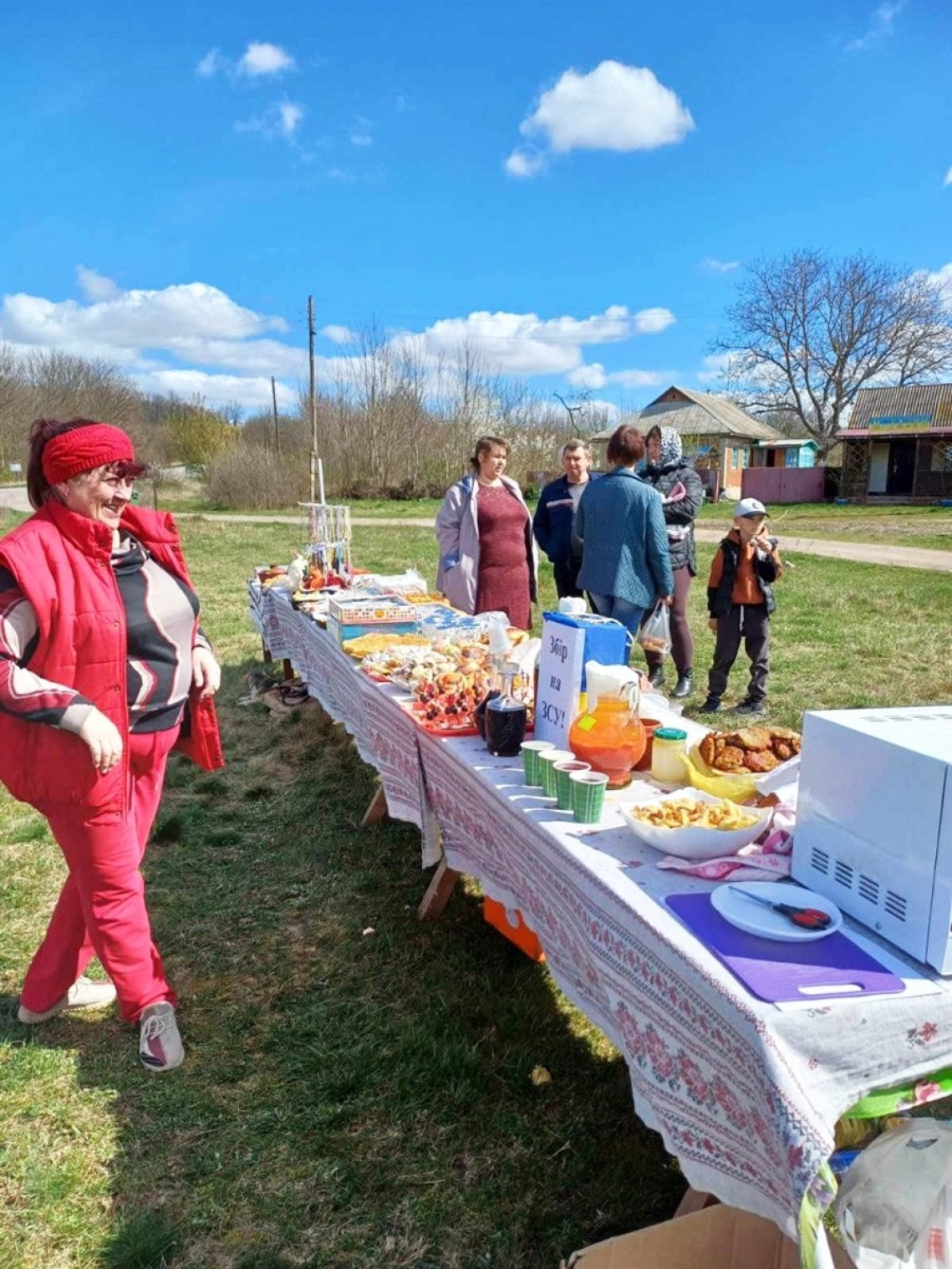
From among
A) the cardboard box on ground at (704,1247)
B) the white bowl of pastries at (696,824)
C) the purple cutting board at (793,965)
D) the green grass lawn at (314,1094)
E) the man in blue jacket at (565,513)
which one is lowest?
the green grass lawn at (314,1094)

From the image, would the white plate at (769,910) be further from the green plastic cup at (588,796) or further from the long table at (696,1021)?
the green plastic cup at (588,796)

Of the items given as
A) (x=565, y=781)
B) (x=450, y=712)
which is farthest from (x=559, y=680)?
(x=450, y=712)

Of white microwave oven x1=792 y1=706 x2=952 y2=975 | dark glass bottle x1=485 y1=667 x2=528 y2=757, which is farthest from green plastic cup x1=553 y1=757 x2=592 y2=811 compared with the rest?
white microwave oven x1=792 y1=706 x2=952 y2=975

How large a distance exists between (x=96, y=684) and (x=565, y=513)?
3.52 metres

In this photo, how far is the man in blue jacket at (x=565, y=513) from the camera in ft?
16.4

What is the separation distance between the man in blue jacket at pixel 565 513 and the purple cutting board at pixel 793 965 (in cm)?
372

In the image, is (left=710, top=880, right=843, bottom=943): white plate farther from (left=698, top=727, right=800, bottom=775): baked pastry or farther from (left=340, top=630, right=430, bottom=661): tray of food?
(left=340, top=630, right=430, bottom=661): tray of food

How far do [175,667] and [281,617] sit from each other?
3.10 metres

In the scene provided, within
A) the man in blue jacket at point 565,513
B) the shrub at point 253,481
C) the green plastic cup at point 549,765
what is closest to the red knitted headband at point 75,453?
the green plastic cup at point 549,765

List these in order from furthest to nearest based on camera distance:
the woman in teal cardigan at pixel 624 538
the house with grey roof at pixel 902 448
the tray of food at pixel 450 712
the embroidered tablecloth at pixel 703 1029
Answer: the house with grey roof at pixel 902 448, the woman in teal cardigan at pixel 624 538, the tray of food at pixel 450 712, the embroidered tablecloth at pixel 703 1029

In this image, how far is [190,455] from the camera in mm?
41000

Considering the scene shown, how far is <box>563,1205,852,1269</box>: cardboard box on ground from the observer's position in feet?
4.54

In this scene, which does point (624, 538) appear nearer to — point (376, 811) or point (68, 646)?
point (376, 811)

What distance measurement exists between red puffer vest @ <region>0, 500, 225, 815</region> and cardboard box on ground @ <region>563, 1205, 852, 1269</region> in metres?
1.48
